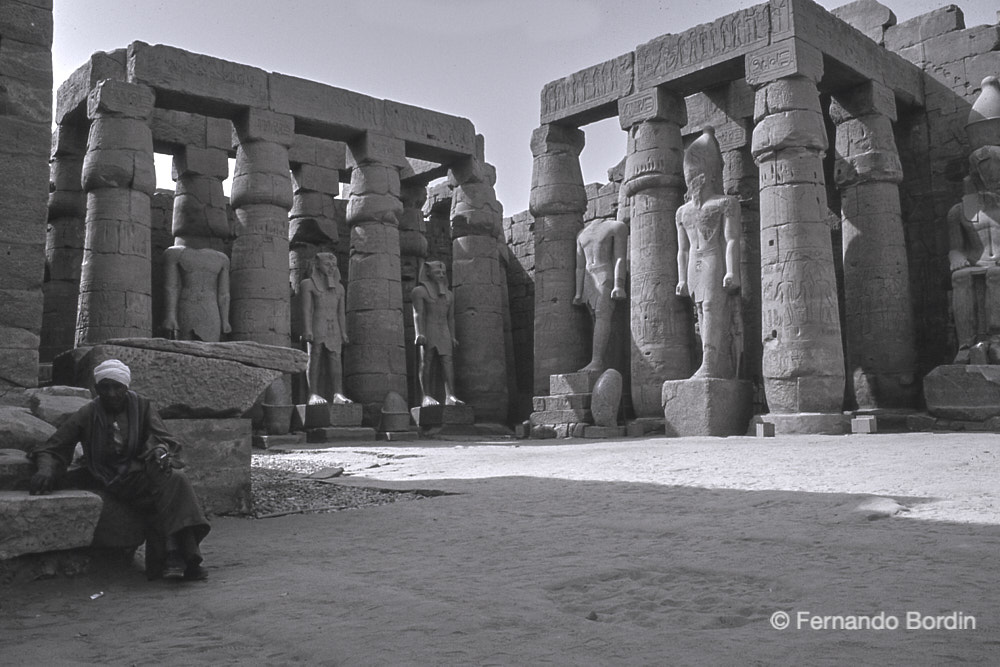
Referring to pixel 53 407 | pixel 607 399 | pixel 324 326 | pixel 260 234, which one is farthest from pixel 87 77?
pixel 53 407

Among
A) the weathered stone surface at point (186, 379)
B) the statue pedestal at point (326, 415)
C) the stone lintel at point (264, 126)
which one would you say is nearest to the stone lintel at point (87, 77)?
the stone lintel at point (264, 126)

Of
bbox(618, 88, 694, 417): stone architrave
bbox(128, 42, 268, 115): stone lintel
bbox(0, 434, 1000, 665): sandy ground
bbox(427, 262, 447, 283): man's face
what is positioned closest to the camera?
bbox(0, 434, 1000, 665): sandy ground

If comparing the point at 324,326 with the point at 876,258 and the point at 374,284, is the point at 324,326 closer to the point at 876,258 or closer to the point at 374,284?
the point at 374,284

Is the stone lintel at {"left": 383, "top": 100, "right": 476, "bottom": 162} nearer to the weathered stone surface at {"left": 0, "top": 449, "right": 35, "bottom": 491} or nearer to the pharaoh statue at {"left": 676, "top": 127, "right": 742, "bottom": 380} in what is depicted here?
the pharaoh statue at {"left": 676, "top": 127, "right": 742, "bottom": 380}

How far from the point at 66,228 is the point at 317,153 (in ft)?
16.1

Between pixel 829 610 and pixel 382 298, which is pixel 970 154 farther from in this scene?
pixel 829 610

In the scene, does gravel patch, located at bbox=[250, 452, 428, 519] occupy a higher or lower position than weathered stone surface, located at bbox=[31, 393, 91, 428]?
lower

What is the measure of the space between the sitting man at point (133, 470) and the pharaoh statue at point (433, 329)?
12.0 metres

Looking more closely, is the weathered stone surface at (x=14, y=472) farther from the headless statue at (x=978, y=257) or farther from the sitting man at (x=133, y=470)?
the headless statue at (x=978, y=257)

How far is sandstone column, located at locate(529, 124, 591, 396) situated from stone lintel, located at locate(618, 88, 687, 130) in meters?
1.56

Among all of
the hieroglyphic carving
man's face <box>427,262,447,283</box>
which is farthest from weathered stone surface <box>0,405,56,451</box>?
man's face <box>427,262,447,283</box>

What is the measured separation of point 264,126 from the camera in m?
15.1

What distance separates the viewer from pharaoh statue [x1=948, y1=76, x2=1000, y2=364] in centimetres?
1229

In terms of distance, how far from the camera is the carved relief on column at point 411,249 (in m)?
19.0
